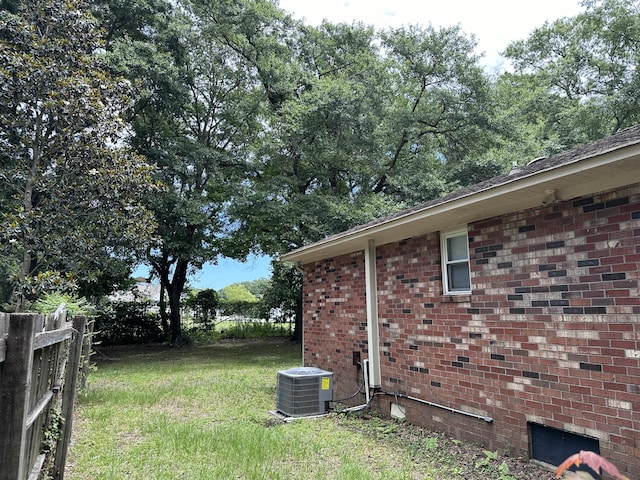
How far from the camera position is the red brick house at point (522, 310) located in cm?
371

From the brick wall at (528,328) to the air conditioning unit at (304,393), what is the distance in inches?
34.2

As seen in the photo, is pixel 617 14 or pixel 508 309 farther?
pixel 617 14

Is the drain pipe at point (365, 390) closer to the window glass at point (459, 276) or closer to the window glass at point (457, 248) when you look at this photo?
the window glass at point (459, 276)

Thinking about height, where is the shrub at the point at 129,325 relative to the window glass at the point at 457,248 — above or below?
below

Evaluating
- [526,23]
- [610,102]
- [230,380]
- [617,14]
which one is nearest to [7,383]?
[230,380]

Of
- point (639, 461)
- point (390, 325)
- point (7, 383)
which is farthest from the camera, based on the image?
point (390, 325)

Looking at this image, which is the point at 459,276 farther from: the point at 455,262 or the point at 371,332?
the point at 371,332

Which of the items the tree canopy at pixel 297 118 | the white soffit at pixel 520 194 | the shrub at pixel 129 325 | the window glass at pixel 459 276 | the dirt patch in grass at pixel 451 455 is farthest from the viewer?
the shrub at pixel 129 325

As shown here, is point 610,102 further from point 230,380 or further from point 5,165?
point 5,165

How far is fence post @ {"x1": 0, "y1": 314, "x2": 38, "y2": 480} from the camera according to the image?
1813 millimetres

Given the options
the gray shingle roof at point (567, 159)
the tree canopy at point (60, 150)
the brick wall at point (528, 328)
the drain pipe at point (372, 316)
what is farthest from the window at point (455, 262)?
the tree canopy at point (60, 150)

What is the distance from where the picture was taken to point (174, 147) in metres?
14.5

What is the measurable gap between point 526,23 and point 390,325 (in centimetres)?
2128

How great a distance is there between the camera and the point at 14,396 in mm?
1854
